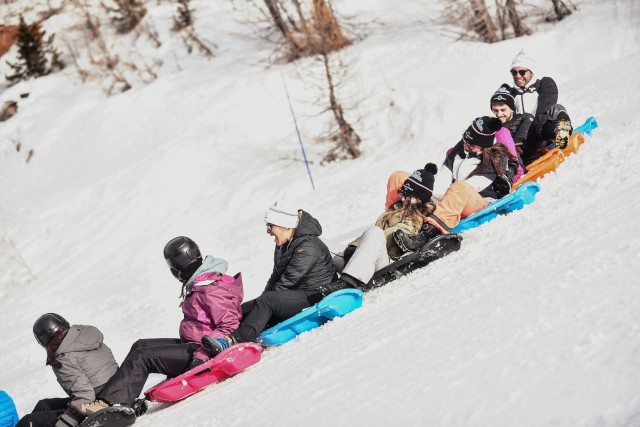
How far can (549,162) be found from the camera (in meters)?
6.58

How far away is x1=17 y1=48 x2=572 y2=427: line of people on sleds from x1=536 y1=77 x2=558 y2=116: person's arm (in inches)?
23.0

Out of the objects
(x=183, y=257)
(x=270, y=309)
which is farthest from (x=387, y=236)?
(x=183, y=257)

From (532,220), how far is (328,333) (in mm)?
1716

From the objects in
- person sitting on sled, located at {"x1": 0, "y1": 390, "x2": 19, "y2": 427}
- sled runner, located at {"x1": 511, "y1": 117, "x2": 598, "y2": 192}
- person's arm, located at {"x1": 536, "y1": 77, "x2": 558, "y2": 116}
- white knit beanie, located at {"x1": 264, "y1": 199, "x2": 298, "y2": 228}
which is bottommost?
person sitting on sled, located at {"x1": 0, "y1": 390, "x2": 19, "y2": 427}

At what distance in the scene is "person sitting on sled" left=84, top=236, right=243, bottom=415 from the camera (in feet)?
16.9

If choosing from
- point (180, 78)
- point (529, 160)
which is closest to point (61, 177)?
point (180, 78)

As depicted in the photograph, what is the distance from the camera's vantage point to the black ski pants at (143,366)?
4954mm

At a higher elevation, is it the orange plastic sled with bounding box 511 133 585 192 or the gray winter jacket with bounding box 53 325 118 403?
the gray winter jacket with bounding box 53 325 118 403

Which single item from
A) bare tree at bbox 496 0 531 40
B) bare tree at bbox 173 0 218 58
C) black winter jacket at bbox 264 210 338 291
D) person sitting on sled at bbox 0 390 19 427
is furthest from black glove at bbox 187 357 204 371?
bare tree at bbox 173 0 218 58

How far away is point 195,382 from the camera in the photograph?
16.7 ft

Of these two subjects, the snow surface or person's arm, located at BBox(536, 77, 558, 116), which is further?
person's arm, located at BBox(536, 77, 558, 116)

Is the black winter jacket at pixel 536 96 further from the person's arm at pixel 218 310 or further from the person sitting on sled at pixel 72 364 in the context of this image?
the person sitting on sled at pixel 72 364

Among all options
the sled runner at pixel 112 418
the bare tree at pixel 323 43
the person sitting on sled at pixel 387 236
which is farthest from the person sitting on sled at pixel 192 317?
the bare tree at pixel 323 43

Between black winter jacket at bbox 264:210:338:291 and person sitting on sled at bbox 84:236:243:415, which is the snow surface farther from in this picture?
black winter jacket at bbox 264:210:338:291
